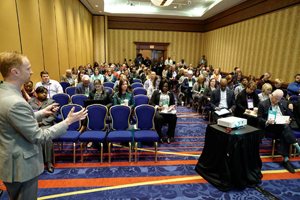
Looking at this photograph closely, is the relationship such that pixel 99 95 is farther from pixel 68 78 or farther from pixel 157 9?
pixel 157 9

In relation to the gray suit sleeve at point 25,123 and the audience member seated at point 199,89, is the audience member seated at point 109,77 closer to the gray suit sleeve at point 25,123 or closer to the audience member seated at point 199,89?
the audience member seated at point 199,89

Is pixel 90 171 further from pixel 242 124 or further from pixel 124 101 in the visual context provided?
pixel 242 124

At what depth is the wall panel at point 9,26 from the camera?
4.27 metres

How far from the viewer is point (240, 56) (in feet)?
34.9

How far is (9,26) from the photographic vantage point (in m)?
4.51

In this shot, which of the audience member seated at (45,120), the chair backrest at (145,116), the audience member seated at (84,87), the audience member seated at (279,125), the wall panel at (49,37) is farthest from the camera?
the wall panel at (49,37)

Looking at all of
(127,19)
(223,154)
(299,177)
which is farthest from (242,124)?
(127,19)

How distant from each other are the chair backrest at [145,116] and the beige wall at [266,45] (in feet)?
21.3

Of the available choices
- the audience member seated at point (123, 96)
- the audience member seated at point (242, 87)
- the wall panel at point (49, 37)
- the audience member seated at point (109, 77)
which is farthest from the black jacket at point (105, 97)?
the audience member seated at point (242, 87)

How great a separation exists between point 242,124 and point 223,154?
0.65m

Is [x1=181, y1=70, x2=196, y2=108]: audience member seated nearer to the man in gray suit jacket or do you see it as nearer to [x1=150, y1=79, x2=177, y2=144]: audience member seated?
[x1=150, y1=79, x2=177, y2=144]: audience member seated

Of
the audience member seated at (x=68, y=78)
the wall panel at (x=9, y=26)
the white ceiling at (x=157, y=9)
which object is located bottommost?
the audience member seated at (x=68, y=78)

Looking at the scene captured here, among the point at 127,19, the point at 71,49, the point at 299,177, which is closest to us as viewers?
the point at 299,177

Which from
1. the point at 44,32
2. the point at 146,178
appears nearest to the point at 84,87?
the point at 44,32
